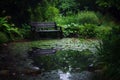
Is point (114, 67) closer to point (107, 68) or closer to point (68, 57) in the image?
point (107, 68)

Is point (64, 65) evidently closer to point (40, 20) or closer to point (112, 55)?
point (112, 55)

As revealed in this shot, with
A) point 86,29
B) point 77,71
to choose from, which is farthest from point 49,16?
point 77,71

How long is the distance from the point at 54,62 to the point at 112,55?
2.95 meters

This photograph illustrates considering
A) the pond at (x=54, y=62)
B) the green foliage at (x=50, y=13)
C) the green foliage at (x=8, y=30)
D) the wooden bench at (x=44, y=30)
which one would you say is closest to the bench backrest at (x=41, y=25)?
the wooden bench at (x=44, y=30)

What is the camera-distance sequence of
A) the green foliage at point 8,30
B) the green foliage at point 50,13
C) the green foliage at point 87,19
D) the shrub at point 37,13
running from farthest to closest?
the green foliage at point 87,19
the green foliage at point 50,13
the shrub at point 37,13
the green foliage at point 8,30

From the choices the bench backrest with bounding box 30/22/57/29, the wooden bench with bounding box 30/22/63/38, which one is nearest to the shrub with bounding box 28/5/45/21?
the bench backrest with bounding box 30/22/57/29

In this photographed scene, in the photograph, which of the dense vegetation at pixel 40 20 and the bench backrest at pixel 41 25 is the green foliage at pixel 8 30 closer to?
the dense vegetation at pixel 40 20

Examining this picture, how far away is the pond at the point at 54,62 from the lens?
8570 mm

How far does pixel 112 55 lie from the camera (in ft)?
25.9

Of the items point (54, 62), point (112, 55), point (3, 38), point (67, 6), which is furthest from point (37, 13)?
point (112, 55)

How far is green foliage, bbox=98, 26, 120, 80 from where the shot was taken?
738cm

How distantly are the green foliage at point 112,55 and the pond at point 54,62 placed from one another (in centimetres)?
71

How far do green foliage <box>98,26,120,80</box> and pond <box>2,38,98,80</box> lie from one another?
713 millimetres

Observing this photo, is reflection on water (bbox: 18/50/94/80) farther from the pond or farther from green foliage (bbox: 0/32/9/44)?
green foliage (bbox: 0/32/9/44)
